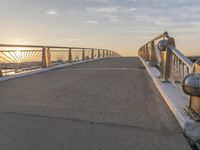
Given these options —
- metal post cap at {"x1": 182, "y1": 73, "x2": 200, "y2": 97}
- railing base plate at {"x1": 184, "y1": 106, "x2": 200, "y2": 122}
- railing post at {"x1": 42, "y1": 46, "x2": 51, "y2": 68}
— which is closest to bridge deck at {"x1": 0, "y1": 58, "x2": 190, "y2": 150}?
railing base plate at {"x1": 184, "y1": 106, "x2": 200, "y2": 122}

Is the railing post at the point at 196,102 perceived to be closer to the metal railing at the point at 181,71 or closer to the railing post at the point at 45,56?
the metal railing at the point at 181,71

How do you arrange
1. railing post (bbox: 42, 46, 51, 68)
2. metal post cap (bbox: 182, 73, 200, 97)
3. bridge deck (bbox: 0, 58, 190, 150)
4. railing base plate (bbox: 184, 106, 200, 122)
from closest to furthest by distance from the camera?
metal post cap (bbox: 182, 73, 200, 97), bridge deck (bbox: 0, 58, 190, 150), railing base plate (bbox: 184, 106, 200, 122), railing post (bbox: 42, 46, 51, 68)

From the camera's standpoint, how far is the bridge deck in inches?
131

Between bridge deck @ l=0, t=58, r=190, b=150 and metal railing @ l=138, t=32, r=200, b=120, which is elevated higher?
metal railing @ l=138, t=32, r=200, b=120

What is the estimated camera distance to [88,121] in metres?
4.14

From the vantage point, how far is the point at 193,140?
3.47m

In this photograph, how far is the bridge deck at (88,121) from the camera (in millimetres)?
3336

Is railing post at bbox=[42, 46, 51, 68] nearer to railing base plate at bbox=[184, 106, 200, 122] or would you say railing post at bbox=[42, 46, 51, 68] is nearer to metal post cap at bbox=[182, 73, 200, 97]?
railing base plate at bbox=[184, 106, 200, 122]

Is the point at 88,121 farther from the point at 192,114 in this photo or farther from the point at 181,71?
the point at 181,71

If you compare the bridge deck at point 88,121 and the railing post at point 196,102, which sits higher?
the railing post at point 196,102

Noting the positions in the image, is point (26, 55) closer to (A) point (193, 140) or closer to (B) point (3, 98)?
(B) point (3, 98)

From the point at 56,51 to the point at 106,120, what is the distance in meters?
12.3

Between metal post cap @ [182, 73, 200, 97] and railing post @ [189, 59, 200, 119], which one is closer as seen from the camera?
metal post cap @ [182, 73, 200, 97]

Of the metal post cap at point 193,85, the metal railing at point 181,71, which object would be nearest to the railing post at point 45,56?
the metal railing at point 181,71
